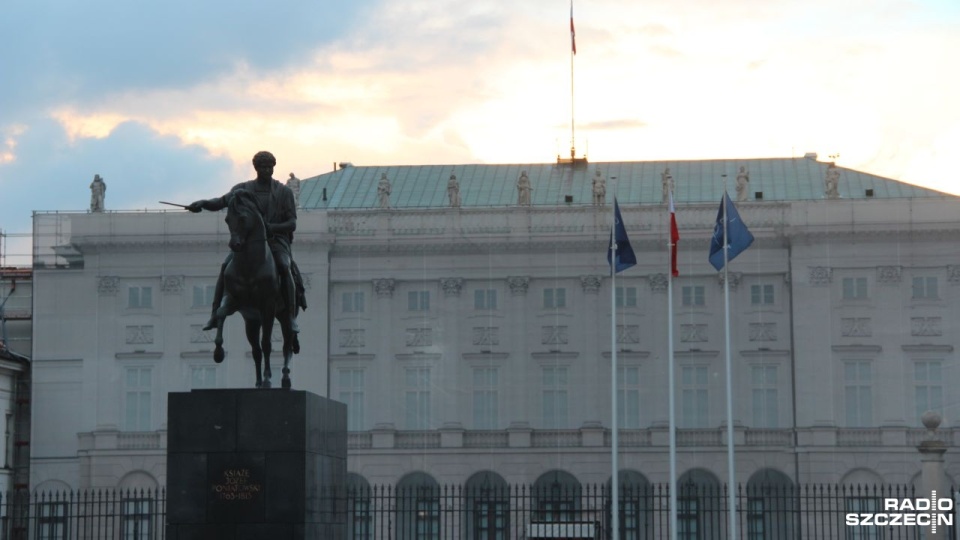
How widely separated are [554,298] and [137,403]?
57.1 ft

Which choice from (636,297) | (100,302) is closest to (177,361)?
(100,302)

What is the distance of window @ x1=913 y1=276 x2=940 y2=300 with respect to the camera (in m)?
73.0

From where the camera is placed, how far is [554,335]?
75062 mm

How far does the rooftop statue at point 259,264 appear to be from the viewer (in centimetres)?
2580

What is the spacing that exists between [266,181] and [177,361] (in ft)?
162

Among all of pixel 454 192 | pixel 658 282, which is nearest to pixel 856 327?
pixel 658 282

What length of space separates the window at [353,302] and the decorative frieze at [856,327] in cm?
1931

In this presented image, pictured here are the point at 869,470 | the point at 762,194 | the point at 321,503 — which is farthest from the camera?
the point at 762,194

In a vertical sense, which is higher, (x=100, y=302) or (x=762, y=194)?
(x=762, y=194)

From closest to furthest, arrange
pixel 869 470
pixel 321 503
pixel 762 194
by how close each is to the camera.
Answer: pixel 321 503
pixel 869 470
pixel 762 194

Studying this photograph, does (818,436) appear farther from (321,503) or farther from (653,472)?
(321,503)

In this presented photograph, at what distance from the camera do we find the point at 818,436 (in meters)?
72.2

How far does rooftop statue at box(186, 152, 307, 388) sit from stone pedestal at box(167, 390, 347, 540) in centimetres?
85

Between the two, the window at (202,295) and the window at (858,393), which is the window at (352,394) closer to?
the window at (202,295)
